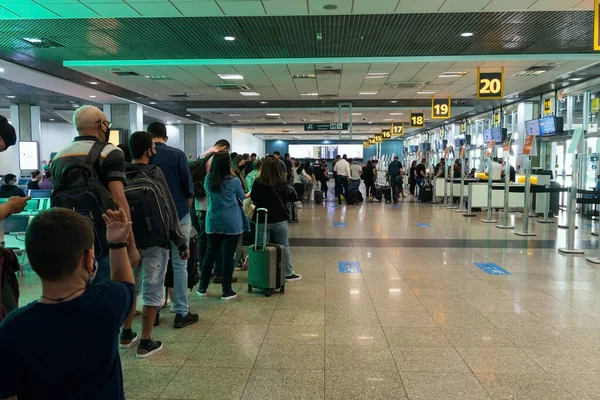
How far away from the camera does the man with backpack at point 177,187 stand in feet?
12.9

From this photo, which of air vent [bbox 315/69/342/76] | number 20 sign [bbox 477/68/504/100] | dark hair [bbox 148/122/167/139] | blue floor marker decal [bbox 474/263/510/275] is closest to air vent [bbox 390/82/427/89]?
air vent [bbox 315/69/342/76]

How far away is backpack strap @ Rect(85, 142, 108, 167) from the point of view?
258cm

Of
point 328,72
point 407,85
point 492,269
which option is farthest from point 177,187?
point 407,85

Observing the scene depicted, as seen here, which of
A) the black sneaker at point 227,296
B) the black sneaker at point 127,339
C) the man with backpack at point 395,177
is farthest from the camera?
the man with backpack at point 395,177

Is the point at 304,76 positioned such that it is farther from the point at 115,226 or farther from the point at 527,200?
the point at 115,226

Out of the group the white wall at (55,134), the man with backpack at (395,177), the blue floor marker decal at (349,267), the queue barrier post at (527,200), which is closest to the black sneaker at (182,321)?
the blue floor marker decal at (349,267)

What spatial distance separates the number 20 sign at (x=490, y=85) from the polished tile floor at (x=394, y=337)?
510 cm

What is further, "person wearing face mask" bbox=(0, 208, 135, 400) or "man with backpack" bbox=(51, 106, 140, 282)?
"man with backpack" bbox=(51, 106, 140, 282)

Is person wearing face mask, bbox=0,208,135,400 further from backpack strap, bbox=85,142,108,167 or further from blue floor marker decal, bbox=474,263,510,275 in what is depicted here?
blue floor marker decal, bbox=474,263,510,275

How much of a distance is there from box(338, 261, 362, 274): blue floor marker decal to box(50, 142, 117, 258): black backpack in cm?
422

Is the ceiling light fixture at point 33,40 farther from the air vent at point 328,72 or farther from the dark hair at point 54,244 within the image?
the dark hair at point 54,244

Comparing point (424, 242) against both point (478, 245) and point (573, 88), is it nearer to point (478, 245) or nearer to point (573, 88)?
point (478, 245)

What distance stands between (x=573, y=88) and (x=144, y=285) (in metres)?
14.8

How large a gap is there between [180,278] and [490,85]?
31.3 ft
